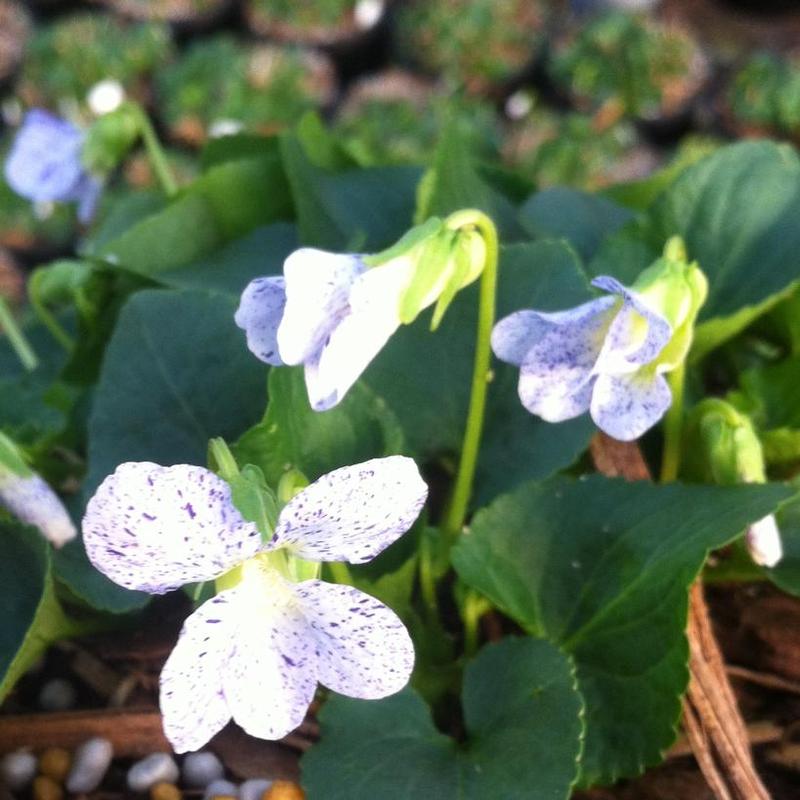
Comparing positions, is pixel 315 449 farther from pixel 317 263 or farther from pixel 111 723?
pixel 111 723

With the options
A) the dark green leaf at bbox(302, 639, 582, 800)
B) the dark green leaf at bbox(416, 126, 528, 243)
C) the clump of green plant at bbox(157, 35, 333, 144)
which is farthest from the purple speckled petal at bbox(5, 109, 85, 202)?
the clump of green plant at bbox(157, 35, 333, 144)

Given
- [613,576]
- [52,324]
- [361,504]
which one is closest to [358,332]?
[361,504]

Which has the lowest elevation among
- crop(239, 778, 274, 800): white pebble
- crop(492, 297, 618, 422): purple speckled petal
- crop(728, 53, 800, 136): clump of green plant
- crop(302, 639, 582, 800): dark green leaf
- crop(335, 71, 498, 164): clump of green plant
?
crop(728, 53, 800, 136): clump of green plant

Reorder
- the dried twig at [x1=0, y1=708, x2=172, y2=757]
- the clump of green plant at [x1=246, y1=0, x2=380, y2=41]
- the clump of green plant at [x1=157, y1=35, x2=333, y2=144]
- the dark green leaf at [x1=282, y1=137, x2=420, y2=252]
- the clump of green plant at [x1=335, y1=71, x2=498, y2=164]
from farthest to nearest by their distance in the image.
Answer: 1. the clump of green plant at [x1=246, y1=0, x2=380, y2=41]
2. the clump of green plant at [x1=157, y1=35, x2=333, y2=144]
3. the clump of green plant at [x1=335, y1=71, x2=498, y2=164]
4. the dark green leaf at [x1=282, y1=137, x2=420, y2=252]
5. the dried twig at [x1=0, y1=708, x2=172, y2=757]

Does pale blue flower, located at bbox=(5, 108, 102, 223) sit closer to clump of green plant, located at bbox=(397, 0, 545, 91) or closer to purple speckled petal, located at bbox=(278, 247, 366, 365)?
purple speckled petal, located at bbox=(278, 247, 366, 365)

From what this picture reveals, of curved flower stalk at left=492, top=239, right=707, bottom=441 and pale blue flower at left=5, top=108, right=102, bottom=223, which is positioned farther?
pale blue flower at left=5, top=108, right=102, bottom=223
